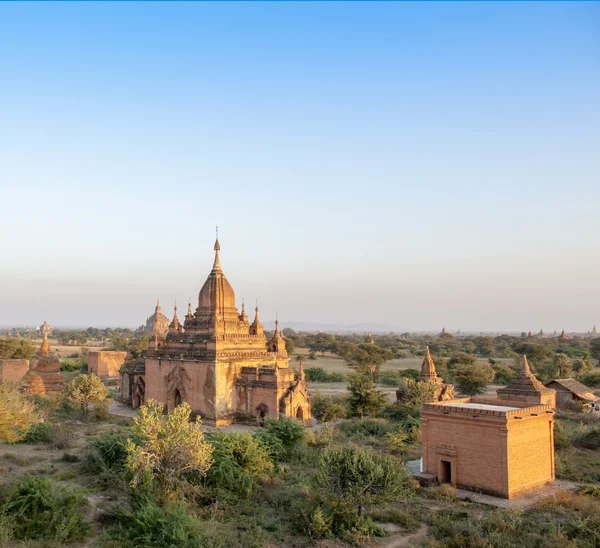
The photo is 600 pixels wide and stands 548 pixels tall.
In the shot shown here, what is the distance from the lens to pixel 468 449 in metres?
20.2

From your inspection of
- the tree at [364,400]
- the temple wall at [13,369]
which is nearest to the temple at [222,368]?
the tree at [364,400]

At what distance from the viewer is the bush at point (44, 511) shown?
14.7 metres

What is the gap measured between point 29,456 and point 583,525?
20.7 meters

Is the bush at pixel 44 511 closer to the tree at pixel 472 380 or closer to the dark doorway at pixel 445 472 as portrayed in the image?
the dark doorway at pixel 445 472

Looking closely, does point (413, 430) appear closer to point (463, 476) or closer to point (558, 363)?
point (463, 476)

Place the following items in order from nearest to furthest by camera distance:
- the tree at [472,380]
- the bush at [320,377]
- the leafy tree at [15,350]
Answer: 1. the tree at [472,380]
2. the leafy tree at [15,350]
3. the bush at [320,377]

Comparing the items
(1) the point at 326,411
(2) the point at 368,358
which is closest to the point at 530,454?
(1) the point at 326,411

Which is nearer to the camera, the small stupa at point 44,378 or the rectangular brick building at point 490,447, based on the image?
the rectangular brick building at point 490,447

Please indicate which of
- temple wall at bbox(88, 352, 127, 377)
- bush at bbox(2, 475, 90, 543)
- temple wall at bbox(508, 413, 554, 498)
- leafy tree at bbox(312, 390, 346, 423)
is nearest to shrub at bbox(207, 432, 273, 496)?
bush at bbox(2, 475, 90, 543)

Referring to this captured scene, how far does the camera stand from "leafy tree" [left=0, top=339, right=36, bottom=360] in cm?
6128

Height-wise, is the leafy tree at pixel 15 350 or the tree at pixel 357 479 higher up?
the leafy tree at pixel 15 350

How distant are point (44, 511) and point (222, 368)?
1665cm

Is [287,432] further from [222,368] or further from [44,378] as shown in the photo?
[44,378]

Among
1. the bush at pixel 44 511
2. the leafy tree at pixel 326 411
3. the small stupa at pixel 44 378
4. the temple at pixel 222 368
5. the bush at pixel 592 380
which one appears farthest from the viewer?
the bush at pixel 592 380
